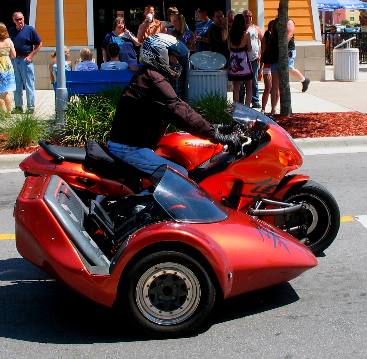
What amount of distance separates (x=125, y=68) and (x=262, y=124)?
777 cm

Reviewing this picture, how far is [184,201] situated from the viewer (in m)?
5.29

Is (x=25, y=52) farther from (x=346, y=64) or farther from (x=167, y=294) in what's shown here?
(x=167, y=294)

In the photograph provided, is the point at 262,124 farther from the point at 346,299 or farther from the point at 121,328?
the point at 121,328

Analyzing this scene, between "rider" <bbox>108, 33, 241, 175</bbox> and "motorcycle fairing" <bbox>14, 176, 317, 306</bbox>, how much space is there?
95 centimetres

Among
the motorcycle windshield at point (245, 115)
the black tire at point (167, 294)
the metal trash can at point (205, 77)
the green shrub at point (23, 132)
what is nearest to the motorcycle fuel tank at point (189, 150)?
the motorcycle windshield at point (245, 115)

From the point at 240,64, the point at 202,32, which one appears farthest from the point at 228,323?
the point at 202,32

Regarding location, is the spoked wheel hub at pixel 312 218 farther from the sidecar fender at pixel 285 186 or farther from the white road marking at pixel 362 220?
the white road marking at pixel 362 220

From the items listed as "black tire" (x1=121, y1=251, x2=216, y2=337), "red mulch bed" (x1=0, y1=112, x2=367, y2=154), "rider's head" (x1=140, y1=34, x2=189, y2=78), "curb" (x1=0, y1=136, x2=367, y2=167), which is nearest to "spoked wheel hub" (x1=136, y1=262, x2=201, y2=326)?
"black tire" (x1=121, y1=251, x2=216, y2=337)

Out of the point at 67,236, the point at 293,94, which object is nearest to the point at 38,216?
the point at 67,236

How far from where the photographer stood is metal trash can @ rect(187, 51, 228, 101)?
47.7ft

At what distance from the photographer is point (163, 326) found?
5012 millimetres

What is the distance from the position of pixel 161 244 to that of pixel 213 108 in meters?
7.98

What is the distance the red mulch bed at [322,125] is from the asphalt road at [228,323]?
20.1 feet

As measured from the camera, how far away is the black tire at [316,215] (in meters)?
6.62
